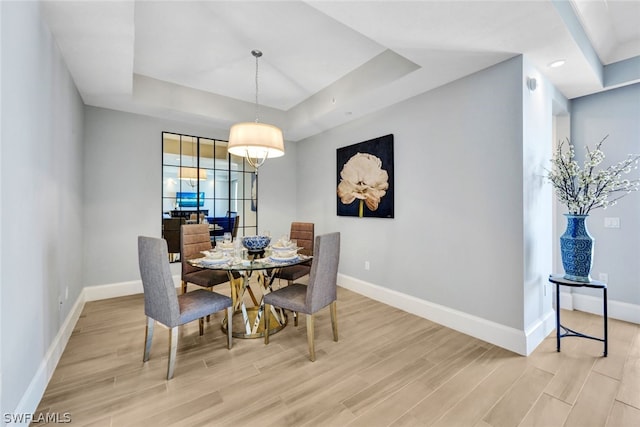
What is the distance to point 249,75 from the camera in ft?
11.5

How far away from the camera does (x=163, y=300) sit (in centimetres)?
201

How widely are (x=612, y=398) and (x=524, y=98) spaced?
2.26 m

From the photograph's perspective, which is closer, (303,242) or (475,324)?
(475,324)

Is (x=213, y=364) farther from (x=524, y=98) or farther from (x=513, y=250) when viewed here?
(x=524, y=98)

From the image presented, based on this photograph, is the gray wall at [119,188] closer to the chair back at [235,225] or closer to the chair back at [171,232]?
the chair back at [171,232]

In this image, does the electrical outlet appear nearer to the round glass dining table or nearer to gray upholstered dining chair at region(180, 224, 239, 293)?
the round glass dining table

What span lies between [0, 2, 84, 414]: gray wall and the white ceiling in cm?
43

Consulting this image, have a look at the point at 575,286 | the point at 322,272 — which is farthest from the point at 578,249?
the point at 322,272

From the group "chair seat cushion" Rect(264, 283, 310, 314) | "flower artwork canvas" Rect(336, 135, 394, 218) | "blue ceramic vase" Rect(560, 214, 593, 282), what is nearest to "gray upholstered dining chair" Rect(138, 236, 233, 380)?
"chair seat cushion" Rect(264, 283, 310, 314)

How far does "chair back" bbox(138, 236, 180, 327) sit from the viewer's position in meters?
1.97

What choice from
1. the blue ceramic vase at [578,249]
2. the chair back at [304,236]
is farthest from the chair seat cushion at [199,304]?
the blue ceramic vase at [578,249]

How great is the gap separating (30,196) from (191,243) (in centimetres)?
157

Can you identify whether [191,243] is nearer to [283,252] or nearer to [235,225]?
[283,252]

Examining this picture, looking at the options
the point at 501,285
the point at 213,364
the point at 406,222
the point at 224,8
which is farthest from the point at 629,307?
the point at 224,8
